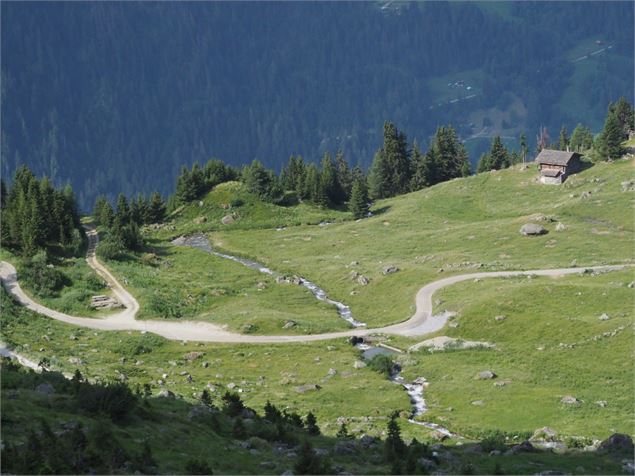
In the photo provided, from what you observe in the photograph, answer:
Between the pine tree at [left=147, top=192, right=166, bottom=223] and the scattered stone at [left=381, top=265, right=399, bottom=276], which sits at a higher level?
the pine tree at [left=147, top=192, right=166, bottom=223]

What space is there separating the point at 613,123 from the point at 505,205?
2444cm

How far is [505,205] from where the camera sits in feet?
500

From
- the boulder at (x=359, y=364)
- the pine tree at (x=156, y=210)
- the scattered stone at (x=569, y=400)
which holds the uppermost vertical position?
the pine tree at (x=156, y=210)

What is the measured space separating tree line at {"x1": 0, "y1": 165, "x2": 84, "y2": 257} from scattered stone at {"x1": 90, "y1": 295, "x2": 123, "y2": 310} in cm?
2121

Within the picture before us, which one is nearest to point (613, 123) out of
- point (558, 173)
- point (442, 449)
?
point (558, 173)

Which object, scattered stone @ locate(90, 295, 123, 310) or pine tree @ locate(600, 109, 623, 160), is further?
pine tree @ locate(600, 109, 623, 160)

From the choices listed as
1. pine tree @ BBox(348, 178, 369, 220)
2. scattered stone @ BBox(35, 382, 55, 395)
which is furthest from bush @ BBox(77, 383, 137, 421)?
pine tree @ BBox(348, 178, 369, 220)

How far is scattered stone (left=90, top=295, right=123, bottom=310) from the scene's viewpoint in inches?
4125

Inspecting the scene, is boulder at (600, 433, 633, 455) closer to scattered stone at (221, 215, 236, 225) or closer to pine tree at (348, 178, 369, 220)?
pine tree at (348, 178, 369, 220)

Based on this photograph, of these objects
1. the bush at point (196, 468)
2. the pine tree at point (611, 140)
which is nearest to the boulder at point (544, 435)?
the bush at point (196, 468)

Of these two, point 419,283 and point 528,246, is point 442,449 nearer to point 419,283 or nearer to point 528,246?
point 419,283

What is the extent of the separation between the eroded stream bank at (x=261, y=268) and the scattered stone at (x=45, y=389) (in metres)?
55.0

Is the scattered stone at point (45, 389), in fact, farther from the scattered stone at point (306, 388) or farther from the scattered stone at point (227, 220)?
the scattered stone at point (227, 220)

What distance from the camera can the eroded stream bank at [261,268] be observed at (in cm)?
10662
